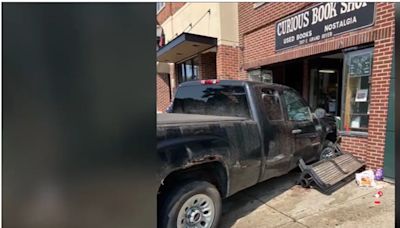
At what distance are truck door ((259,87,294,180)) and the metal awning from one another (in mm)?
4810

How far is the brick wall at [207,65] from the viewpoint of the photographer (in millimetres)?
10320

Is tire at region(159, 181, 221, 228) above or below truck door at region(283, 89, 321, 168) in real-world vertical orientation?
below

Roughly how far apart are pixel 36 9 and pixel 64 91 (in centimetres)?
21

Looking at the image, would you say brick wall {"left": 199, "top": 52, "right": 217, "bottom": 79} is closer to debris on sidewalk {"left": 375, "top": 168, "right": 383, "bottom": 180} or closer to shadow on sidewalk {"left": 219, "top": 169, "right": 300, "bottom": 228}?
shadow on sidewalk {"left": 219, "top": 169, "right": 300, "bottom": 228}

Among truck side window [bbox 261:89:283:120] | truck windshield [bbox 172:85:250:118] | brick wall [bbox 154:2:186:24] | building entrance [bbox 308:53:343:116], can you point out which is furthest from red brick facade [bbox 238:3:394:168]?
brick wall [bbox 154:2:186:24]

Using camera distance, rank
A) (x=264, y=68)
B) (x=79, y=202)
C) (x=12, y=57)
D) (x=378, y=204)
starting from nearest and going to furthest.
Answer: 1. (x=12, y=57)
2. (x=79, y=202)
3. (x=378, y=204)
4. (x=264, y=68)

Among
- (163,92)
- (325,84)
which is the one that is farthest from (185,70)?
(325,84)

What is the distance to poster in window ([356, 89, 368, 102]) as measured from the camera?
18.1ft

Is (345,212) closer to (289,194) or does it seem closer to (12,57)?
(289,194)

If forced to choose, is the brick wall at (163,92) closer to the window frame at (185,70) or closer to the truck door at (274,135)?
the window frame at (185,70)

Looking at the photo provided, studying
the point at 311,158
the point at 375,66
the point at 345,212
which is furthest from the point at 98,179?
the point at 375,66

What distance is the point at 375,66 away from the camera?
16.6ft

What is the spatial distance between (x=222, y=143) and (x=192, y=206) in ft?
2.44

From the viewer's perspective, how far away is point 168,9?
1271cm
